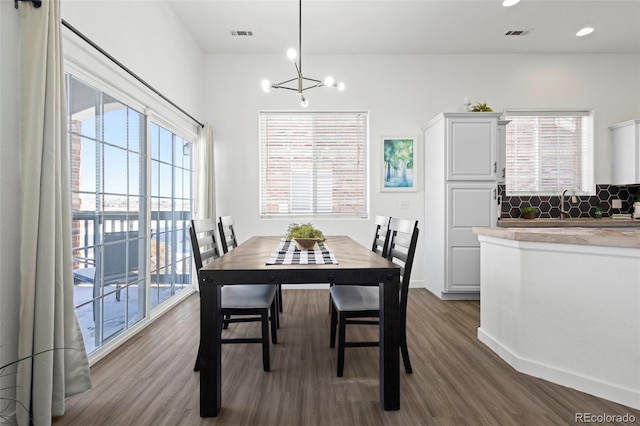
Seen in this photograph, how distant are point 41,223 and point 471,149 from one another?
377 cm

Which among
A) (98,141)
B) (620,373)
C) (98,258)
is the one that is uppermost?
(98,141)

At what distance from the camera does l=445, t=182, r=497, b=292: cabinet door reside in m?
3.73

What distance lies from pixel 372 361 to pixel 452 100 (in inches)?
140

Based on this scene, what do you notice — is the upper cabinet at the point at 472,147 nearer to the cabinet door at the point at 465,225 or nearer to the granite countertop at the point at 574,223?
the cabinet door at the point at 465,225

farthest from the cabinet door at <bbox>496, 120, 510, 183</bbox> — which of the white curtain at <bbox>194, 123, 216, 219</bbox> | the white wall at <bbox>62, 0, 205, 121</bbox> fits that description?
the white wall at <bbox>62, 0, 205, 121</bbox>

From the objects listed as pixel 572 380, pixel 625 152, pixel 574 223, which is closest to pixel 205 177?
pixel 572 380

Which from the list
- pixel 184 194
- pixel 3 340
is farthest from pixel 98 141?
pixel 184 194

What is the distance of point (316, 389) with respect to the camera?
6.13 feet

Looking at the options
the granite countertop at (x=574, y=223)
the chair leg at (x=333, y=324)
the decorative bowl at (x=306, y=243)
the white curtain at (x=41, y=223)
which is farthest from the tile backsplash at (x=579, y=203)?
the white curtain at (x=41, y=223)

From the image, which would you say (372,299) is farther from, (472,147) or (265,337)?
(472,147)

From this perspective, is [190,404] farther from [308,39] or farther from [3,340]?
[308,39]

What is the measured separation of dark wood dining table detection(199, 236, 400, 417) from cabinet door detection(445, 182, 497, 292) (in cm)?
236

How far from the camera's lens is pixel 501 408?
170 cm

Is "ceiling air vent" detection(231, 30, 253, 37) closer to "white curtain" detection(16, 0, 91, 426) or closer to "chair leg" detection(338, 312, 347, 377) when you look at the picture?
"white curtain" detection(16, 0, 91, 426)
